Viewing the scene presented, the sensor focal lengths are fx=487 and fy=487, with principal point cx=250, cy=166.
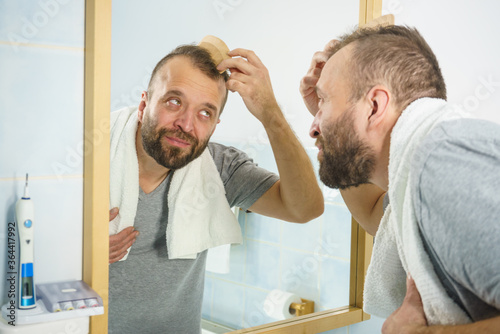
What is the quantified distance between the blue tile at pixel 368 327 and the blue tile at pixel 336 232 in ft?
0.76

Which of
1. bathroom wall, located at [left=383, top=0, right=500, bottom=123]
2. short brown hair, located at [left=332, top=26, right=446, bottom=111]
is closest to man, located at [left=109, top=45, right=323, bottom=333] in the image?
short brown hair, located at [left=332, top=26, right=446, bottom=111]

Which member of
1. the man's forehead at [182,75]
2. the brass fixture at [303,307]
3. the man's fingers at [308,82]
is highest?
the man's fingers at [308,82]

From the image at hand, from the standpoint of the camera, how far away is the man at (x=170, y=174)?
950 millimetres

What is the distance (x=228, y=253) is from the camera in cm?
110

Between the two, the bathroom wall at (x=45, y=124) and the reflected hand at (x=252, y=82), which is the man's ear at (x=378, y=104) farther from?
the bathroom wall at (x=45, y=124)

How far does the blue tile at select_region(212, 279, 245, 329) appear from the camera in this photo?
1081 millimetres

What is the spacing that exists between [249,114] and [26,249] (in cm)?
55

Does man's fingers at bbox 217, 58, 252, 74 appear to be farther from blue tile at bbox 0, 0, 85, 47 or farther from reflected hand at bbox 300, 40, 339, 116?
blue tile at bbox 0, 0, 85, 47

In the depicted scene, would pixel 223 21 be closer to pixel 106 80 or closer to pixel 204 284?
pixel 106 80

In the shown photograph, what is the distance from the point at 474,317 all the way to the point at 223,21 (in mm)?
756

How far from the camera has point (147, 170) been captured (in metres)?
0.97

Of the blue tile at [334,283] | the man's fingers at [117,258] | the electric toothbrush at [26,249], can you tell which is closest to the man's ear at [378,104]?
the blue tile at [334,283]

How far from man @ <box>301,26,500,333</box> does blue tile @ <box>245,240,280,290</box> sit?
8.6 inches

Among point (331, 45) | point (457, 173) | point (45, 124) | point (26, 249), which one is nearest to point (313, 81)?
point (331, 45)
